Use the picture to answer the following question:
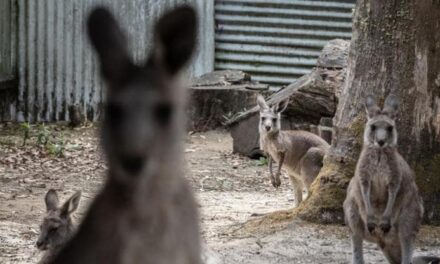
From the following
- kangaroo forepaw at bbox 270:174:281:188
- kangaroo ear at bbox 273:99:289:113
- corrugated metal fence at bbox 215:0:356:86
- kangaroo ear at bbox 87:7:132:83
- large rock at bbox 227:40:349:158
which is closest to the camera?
kangaroo ear at bbox 87:7:132:83

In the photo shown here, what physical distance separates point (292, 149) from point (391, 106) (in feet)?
12.3

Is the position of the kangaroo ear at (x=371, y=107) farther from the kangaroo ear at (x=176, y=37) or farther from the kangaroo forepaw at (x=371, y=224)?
the kangaroo ear at (x=176, y=37)

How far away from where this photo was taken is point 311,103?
39.1 feet

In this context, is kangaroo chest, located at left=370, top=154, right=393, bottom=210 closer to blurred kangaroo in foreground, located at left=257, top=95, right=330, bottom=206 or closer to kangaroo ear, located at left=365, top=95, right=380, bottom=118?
kangaroo ear, located at left=365, top=95, right=380, bottom=118

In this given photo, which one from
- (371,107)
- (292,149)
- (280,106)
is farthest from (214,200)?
(371,107)

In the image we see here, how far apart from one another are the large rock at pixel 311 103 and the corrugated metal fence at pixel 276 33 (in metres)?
2.14

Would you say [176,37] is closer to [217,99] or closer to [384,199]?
[384,199]

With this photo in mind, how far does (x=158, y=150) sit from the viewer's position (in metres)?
2.52

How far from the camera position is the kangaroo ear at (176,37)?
8.04ft

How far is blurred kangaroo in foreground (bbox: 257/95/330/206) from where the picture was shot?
1023cm

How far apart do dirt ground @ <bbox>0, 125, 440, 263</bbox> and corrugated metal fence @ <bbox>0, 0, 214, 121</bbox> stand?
65 centimetres

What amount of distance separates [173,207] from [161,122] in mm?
260

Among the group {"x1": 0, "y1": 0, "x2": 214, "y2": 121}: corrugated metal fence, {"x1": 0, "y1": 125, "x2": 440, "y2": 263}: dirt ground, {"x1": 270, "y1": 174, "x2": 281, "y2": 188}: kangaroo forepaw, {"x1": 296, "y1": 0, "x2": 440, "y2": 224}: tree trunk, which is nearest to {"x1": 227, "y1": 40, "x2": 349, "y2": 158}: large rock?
{"x1": 0, "y1": 125, "x2": 440, "y2": 263}: dirt ground

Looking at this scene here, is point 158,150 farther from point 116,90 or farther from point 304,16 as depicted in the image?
point 304,16
